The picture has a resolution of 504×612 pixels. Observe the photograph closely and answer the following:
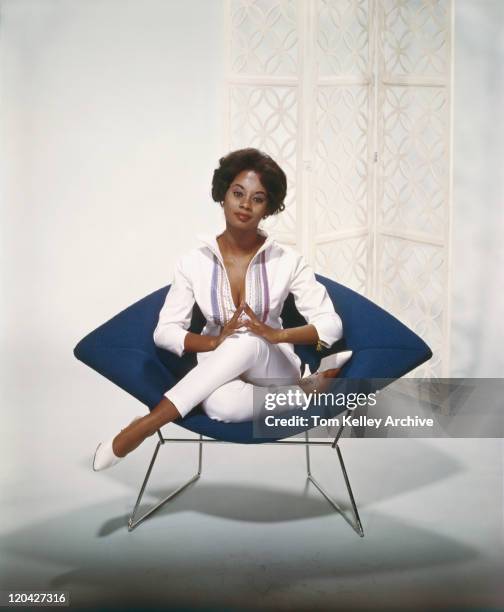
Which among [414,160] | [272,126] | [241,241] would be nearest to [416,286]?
[414,160]

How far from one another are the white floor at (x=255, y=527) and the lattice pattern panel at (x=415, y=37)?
138cm

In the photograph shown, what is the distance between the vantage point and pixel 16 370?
3.58 meters

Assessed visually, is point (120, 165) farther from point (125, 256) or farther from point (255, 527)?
point (255, 527)

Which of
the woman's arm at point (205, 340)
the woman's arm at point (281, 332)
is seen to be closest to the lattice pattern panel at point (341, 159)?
the woman's arm at point (281, 332)

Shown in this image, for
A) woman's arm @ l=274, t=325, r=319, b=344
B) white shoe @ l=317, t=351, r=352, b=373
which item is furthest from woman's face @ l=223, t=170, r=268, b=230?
white shoe @ l=317, t=351, r=352, b=373

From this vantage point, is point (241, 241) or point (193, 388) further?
point (241, 241)

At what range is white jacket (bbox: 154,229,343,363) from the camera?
3.09m

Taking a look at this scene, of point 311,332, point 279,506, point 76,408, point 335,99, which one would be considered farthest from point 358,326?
point 76,408

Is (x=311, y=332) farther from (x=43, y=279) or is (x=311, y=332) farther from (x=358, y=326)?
(x=43, y=279)

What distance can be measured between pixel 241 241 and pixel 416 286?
961 mm

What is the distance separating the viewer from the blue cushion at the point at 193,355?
2883 millimetres

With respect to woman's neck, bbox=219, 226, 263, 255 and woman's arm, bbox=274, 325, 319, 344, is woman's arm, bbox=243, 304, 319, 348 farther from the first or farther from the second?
woman's neck, bbox=219, 226, 263, 255

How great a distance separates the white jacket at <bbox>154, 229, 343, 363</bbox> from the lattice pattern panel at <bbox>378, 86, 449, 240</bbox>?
63 centimetres

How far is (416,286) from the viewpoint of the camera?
3822 millimetres
